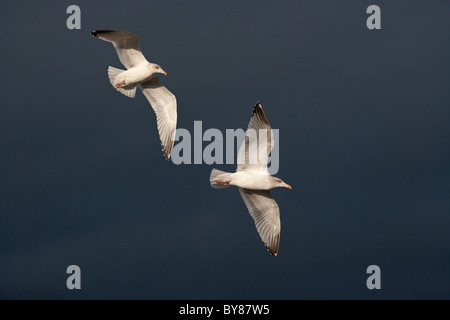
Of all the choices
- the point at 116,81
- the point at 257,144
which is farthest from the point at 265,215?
the point at 116,81

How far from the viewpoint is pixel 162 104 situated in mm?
23828

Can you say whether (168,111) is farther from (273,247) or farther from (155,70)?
(273,247)

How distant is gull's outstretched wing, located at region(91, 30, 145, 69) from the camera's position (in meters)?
22.5

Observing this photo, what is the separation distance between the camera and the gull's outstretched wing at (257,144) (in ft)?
68.2

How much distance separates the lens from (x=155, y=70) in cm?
2306

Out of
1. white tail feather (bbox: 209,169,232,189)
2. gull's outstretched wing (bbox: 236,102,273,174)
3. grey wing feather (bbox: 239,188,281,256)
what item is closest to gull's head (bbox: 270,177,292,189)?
gull's outstretched wing (bbox: 236,102,273,174)

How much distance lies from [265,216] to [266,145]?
7.09ft

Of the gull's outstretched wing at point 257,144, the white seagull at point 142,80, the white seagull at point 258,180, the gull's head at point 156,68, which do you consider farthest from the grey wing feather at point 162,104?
the gull's outstretched wing at point 257,144

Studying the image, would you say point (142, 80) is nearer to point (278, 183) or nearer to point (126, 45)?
point (126, 45)

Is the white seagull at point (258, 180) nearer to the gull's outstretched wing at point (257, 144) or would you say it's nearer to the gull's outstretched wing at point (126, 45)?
the gull's outstretched wing at point (257, 144)

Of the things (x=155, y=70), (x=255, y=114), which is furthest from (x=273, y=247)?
(x=155, y=70)

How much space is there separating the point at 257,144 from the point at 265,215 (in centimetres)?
215

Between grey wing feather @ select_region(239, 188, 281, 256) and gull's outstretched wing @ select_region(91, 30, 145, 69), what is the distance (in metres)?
4.88
